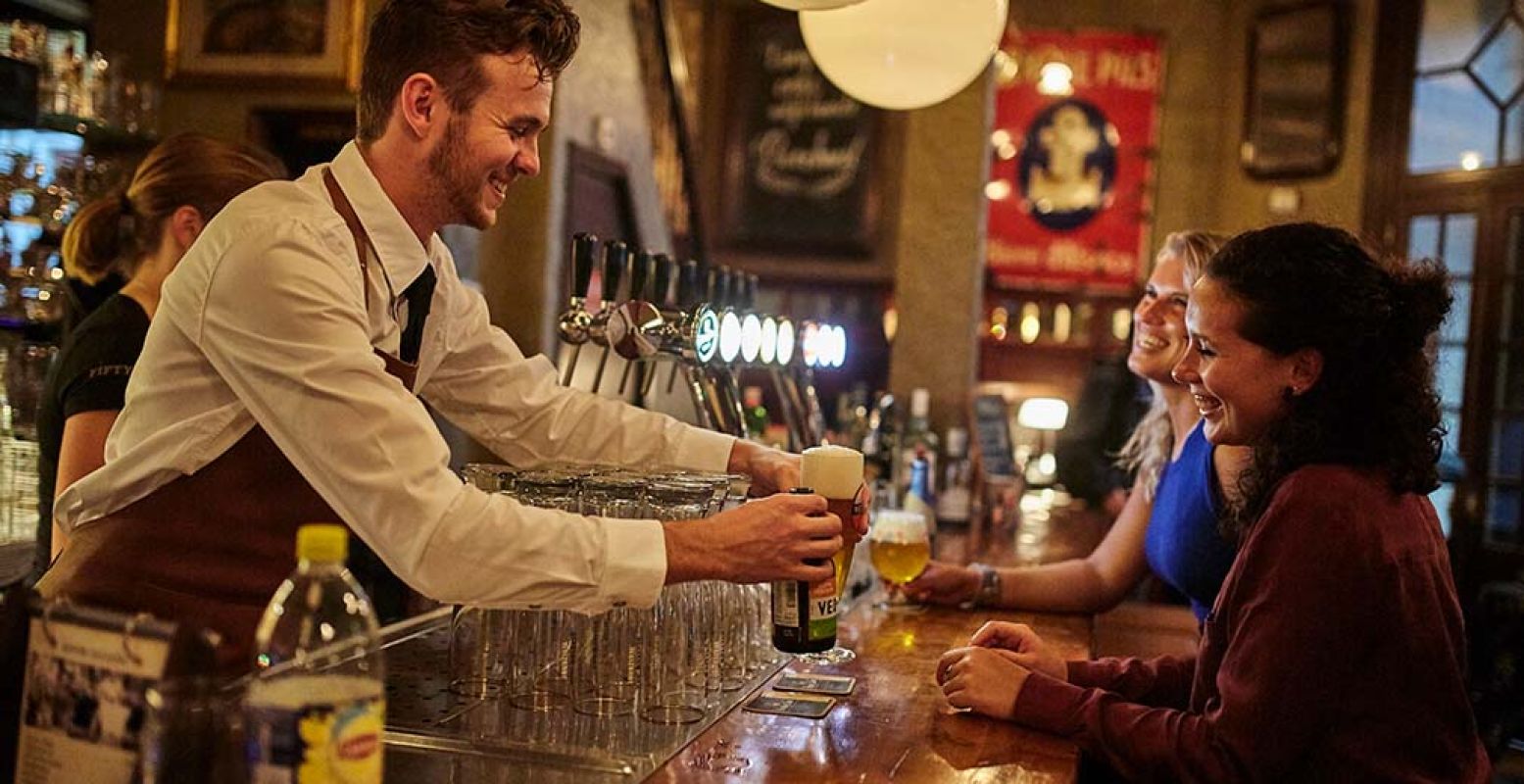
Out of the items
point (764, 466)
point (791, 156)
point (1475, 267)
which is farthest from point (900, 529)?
point (791, 156)

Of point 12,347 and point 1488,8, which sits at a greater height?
point 1488,8

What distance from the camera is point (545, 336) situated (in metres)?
4.04

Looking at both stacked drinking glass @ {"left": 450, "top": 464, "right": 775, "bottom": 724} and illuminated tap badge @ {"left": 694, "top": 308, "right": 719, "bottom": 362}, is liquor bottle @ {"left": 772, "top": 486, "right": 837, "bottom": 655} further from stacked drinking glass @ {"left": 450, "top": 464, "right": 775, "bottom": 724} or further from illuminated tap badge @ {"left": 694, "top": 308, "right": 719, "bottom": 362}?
illuminated tap badge @ {"left": 694, "top": 308, "right": 719, "bottom": 362}

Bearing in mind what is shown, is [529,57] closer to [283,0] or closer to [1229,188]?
[283,0]

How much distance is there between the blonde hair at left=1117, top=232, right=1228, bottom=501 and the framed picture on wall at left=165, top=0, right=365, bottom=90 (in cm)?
224

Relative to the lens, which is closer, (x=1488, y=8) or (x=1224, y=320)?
(x=1224, y=320)

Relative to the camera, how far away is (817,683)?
1767 millimetres

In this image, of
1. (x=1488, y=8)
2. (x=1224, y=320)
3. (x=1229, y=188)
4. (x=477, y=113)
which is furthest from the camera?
(x=1229, y=188)

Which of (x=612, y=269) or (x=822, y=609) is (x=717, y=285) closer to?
(x=612, y=269)

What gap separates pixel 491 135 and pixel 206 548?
1.98 ft

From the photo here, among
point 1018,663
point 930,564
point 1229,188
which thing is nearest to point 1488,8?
point 1229,188

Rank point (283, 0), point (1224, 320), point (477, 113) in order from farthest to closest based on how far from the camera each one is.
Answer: point (283, 0), point (1224, 320), point (477, 113)

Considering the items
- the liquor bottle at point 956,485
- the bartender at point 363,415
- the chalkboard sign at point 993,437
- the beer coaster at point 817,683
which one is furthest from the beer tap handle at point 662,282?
the chalkboard sign at point 993,437

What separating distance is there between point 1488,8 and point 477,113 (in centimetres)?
687
